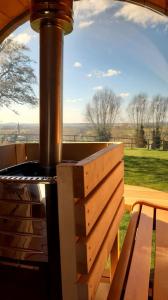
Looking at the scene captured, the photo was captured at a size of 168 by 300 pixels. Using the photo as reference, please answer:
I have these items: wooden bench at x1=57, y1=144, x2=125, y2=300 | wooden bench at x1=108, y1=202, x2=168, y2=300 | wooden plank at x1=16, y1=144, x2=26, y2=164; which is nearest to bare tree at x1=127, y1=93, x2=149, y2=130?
wooden bench at x1=108, y1=202, x2=168, y2=300

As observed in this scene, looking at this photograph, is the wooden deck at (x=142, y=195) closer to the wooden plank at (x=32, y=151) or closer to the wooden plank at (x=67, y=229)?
the wooden plank at (x=32, y=151)

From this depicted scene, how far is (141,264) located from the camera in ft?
4.00

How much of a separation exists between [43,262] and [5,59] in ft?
9.78

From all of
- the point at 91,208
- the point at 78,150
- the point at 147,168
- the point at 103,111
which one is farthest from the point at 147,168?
the point at 91,208

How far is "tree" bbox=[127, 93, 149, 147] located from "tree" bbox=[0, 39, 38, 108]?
3.82ft

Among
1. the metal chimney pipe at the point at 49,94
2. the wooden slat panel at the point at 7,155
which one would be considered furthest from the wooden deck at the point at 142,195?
the metal chimney pipe at the point at 49,94

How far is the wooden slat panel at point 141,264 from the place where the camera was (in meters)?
1.02

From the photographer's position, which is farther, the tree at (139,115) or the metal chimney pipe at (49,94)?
the tree at (139,115)

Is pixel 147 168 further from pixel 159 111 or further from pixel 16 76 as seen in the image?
pixel 16 76

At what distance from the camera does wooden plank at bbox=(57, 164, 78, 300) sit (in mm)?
863

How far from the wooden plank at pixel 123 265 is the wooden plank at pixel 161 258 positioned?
12 centimetres

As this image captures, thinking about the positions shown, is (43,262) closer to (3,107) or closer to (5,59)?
(3,107)

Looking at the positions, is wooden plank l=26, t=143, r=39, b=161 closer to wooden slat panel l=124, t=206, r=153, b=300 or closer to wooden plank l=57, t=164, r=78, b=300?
wooden slat panel l=124, t=206, r=153, b=300

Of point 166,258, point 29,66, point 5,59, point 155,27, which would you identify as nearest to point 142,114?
point 155,27
